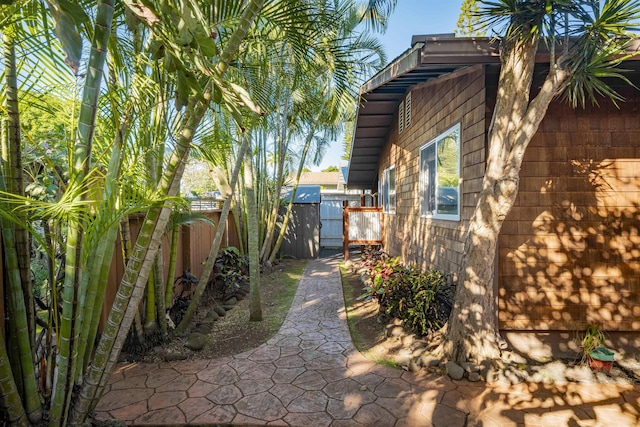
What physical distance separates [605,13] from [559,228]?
1951 mm

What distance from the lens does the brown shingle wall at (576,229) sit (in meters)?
3.47

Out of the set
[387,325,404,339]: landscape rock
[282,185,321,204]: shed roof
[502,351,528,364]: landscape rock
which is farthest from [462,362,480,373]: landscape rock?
[282,185,321,204]: shed roof

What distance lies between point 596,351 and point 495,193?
1860 millimetres

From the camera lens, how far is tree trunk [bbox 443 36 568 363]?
2.96 m

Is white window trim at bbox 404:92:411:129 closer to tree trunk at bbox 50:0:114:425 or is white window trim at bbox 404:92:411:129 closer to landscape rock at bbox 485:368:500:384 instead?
landscape rock at bbox 485:368:500:384

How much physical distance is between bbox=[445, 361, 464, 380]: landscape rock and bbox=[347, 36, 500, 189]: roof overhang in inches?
116

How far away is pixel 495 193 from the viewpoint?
3.05m

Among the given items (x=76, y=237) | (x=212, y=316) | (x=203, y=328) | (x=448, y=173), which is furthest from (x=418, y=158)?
(x=76, y=237)

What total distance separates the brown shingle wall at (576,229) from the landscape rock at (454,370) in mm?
772

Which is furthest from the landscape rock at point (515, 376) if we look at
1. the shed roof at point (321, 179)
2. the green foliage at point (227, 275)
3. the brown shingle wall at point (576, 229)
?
the shed roof at point (321, 179)

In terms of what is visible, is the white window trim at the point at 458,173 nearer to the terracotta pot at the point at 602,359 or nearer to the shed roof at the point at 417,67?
the shed roof at the point at 417,67

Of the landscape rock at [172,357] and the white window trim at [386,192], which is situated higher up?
the white window trim at [386,192]

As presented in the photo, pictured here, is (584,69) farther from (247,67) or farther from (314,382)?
(314,382)

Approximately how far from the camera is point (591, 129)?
137 inches
